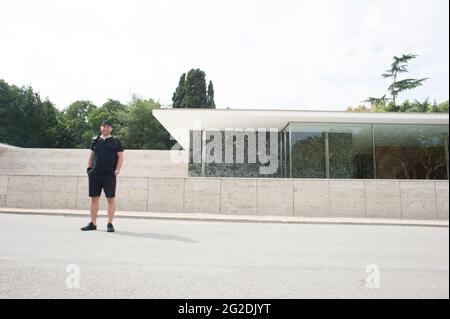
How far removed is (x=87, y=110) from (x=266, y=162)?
5406 cm

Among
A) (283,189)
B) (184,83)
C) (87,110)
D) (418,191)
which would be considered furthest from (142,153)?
(87,110)

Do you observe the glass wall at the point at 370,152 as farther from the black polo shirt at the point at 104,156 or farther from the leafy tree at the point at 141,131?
the leafy tree at the point at 141,131

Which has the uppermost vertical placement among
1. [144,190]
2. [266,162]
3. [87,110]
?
[87,110]

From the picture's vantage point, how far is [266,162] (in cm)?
1762

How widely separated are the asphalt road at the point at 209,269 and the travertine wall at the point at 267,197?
22.3 feet

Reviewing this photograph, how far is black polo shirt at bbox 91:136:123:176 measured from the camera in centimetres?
562

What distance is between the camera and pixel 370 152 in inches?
601

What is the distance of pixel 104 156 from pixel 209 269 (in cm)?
341

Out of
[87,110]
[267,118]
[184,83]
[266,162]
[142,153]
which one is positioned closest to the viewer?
[267,118]

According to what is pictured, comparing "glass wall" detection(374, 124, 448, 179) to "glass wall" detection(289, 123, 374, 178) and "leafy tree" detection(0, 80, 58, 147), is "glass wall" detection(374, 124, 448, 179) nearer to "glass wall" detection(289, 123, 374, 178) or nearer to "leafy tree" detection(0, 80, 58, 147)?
"glass wall" detection(289, 123, 374, 178)

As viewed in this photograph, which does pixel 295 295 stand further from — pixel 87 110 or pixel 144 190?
pixel 87 110

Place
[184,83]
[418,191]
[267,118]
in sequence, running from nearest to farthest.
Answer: [418,191] → [267,118] → [184,83]

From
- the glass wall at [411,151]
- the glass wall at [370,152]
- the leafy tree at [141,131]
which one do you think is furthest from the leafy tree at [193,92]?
the glass wall at [411,151]

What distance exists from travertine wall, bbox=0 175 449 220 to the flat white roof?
12.6 ft
